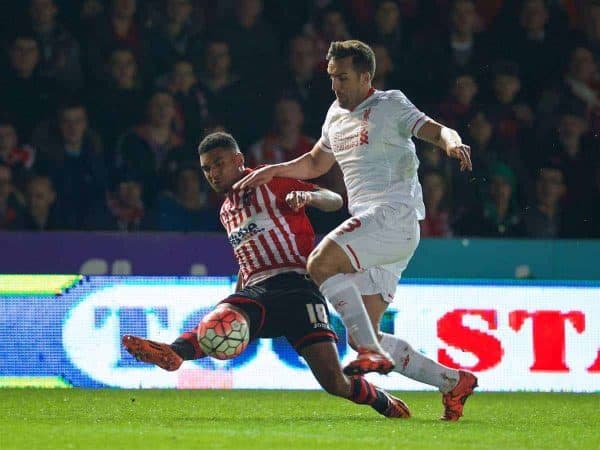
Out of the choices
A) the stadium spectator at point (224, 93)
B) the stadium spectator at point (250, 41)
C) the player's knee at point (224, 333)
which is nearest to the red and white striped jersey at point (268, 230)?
the player's knee at point (224, 333)

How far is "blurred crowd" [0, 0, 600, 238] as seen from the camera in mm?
10766

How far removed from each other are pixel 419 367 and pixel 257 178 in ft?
4.26

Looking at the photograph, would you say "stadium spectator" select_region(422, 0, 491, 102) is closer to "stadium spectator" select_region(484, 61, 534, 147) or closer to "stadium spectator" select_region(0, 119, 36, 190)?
"stadium spectator" select_region(484, 61, 534, 147)

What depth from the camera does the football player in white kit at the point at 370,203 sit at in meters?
6.48

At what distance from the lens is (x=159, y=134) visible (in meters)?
11.1

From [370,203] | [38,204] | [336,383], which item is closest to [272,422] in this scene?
[336,383]

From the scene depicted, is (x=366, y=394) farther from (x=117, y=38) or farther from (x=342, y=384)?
(x=117, y=38)

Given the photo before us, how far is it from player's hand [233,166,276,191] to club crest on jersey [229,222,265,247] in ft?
1.23

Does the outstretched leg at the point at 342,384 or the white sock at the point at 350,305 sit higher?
the white sock at the point at 350,305

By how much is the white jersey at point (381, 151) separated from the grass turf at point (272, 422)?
1142 mm

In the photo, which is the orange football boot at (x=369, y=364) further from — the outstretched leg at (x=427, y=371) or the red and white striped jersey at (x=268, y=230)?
the red and white striped jersey at (x=268, y=230)

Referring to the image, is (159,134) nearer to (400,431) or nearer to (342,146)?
(342,146)

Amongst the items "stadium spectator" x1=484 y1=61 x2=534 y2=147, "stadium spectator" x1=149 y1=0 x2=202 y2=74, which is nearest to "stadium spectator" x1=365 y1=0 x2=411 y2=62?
"stadium spectator" x1=484 y1=61 x2=534 y2=147

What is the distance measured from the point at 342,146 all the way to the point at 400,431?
59.4 inches
